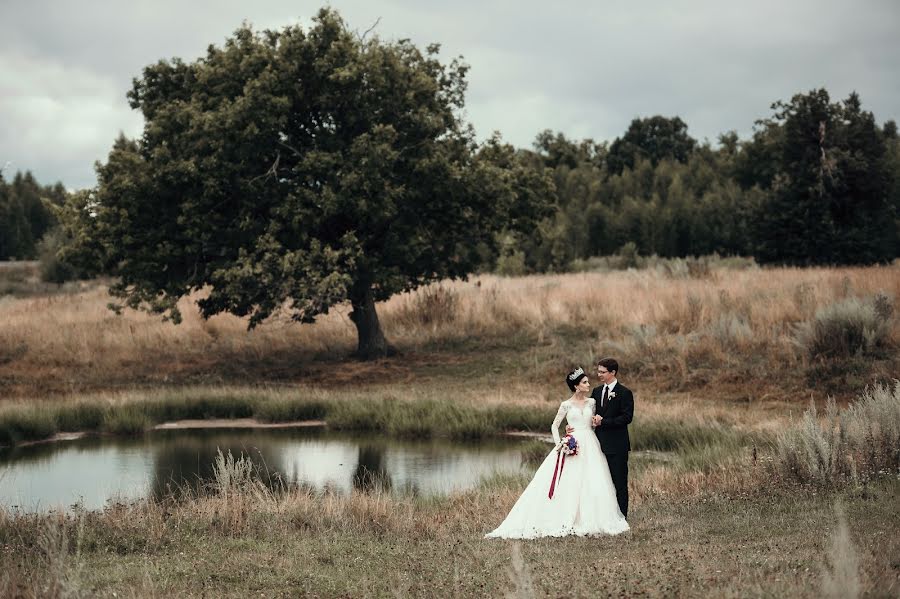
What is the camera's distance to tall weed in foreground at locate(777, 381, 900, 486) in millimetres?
12328

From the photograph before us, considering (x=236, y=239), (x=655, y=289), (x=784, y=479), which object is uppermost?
(x=236, y=239)

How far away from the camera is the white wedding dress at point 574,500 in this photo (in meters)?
10.7

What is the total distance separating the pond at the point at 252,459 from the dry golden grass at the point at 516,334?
6.05 meters

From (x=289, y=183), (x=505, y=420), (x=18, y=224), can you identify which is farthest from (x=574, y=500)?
(x=18, y=224)

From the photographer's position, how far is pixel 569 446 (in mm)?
10984

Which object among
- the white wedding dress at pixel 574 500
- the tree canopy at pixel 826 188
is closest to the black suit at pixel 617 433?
the white wedding dress at pixel 574 500

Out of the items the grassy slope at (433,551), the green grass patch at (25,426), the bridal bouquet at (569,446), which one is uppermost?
the bridal bouquet at (569,446)

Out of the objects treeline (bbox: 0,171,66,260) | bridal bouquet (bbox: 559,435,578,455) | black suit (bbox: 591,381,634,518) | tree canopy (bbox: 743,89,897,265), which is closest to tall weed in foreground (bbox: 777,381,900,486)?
black suit (bbox: 591,381,634,518)

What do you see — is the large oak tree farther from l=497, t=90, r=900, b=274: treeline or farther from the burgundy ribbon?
the burgundy ribbon

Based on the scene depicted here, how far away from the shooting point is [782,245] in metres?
43.8

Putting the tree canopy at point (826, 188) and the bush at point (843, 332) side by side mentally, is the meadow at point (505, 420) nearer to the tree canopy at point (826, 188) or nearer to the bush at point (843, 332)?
the bush at point (843, 332)

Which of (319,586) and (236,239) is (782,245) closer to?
(236,239)

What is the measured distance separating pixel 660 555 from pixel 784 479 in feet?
14.7

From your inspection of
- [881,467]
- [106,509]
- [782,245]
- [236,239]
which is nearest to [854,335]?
[881,467]
